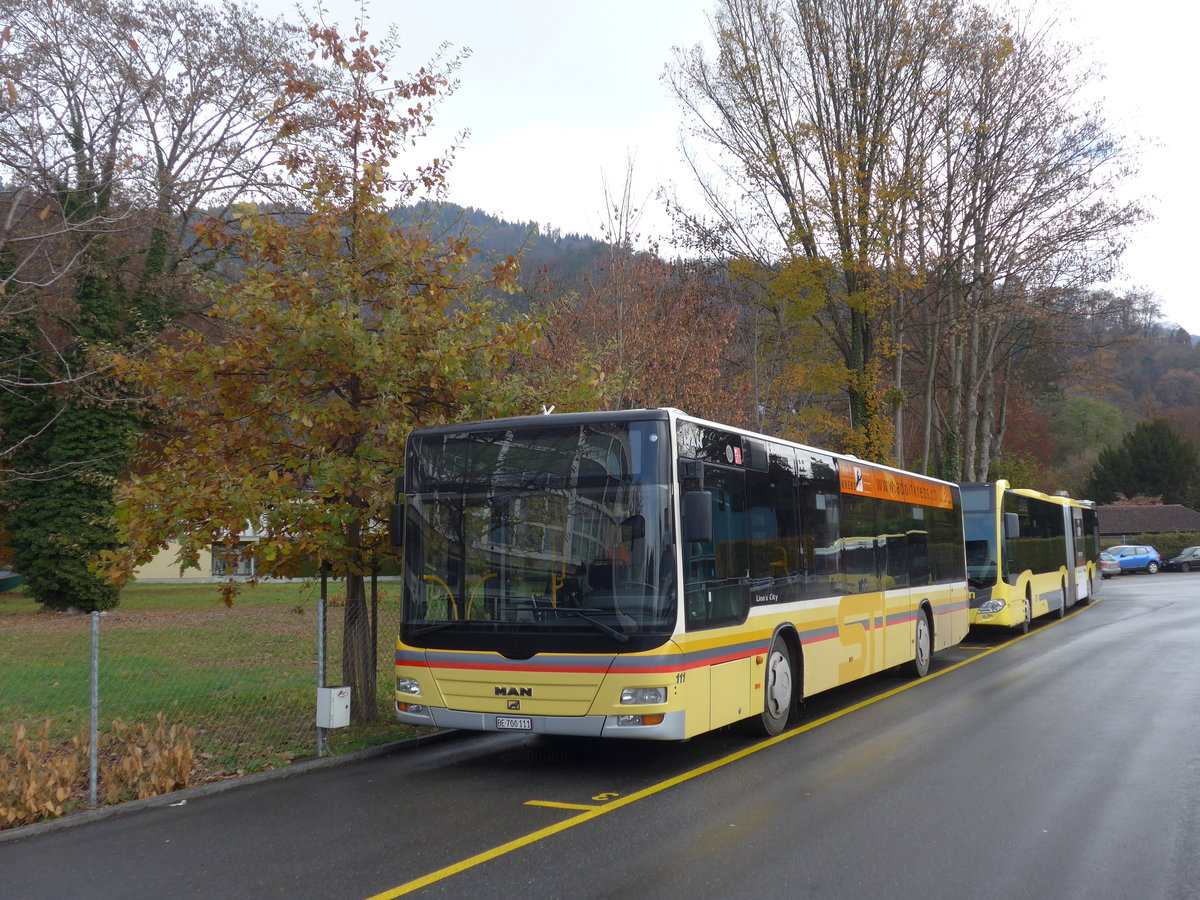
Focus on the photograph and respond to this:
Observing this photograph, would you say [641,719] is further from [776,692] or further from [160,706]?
[160,706]

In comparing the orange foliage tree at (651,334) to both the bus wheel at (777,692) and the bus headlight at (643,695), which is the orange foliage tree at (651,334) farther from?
the bus headlight at (643,695)

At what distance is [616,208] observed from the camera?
63.5 ft

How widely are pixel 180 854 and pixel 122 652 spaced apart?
37.9 feet

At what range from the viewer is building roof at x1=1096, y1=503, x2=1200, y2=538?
72.5m

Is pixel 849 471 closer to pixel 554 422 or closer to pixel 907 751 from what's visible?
pixel 907 751

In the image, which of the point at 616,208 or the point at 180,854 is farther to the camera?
the point at 616,208

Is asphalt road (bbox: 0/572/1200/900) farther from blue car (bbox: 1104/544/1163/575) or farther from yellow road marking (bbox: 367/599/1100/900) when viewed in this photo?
blue car (bbox: 1104/544/1163/575)

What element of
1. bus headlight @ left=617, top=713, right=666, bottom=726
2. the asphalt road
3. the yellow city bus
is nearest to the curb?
the asphalt road

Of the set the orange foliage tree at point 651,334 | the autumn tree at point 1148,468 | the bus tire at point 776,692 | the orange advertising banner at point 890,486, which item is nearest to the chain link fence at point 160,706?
the bus tire at point 776,692

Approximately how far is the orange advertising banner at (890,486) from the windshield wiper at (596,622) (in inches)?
211

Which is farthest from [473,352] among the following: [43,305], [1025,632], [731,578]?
[43,305]

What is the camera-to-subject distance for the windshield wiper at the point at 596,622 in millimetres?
8312

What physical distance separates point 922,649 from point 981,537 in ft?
19.5

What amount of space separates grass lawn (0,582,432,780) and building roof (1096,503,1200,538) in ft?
214
